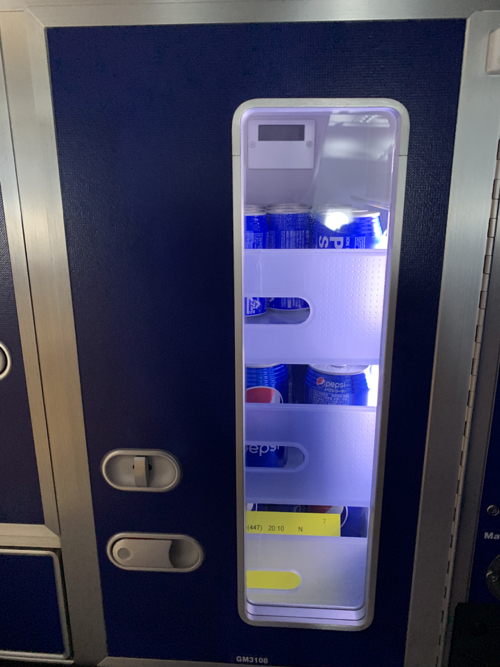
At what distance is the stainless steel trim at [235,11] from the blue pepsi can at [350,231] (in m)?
0.32

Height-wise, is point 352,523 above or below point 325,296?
below

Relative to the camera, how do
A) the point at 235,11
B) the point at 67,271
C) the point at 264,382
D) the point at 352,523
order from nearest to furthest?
1. the point at 235,11
2. the point at 67,271
3. the point at 264,382
4. the point at 352,523

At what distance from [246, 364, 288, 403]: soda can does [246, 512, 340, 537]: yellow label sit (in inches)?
9.5

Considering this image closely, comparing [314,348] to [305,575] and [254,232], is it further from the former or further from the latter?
[305,575]

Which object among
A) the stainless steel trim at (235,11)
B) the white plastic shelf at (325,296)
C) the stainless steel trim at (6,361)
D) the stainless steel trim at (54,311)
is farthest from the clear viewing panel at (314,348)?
the stainless steel trim at (6,361)

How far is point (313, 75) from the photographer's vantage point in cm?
71

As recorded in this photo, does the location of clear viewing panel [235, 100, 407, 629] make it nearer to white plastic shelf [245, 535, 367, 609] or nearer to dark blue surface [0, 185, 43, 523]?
white plastic shelf [245, 535, 367, 609]

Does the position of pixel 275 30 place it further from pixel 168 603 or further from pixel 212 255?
pixel 168 603

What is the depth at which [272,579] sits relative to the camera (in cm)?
104

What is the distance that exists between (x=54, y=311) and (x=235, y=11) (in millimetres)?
539

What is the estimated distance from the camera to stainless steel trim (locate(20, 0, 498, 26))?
68 cm

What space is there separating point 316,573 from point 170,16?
1.06 metres

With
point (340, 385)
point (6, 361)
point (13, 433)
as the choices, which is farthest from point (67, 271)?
point (340, 385)

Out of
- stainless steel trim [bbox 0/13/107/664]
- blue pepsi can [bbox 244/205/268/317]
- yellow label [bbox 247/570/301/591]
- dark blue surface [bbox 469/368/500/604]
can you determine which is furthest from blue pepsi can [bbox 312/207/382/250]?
yellow label [bbox 247/570/301/591]
